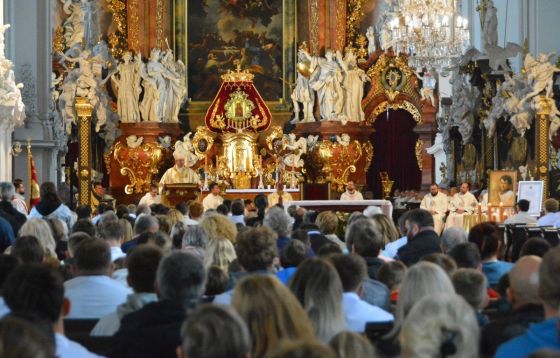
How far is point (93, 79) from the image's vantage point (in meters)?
28.1

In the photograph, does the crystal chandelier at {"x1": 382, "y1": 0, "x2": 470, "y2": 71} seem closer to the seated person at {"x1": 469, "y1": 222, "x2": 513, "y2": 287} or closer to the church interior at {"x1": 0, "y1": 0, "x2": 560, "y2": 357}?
the church interior at {"x1": 0, "y1": 0, "x2": 560, "y2": 357}

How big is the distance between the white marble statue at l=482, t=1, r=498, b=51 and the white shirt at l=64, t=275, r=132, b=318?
1944 cm

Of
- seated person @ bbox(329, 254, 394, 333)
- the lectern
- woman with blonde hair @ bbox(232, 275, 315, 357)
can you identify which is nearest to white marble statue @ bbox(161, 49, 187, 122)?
the lectern

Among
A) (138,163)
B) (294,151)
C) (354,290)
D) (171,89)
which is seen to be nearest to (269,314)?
(354,290)

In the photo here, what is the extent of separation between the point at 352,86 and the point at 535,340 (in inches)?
1106

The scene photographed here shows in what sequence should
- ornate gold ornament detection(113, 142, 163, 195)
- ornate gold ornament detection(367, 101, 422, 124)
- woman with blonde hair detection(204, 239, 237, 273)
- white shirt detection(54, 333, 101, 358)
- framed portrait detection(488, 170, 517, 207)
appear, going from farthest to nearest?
1. ornate gold ornament detection(367, 101, 422, 124)
2. ornate gold ornament detection(113, 142, 163, 195)
3. framed portrait detection(488, 170, 517, 207)
4. woman with blonde hair detection(204, 239, 237, 273)
5. white shirt detection(54, 333, 101, 358)

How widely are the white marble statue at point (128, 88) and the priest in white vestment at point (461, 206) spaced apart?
456 inches

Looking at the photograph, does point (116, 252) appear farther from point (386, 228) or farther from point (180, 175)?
point (180, 175)

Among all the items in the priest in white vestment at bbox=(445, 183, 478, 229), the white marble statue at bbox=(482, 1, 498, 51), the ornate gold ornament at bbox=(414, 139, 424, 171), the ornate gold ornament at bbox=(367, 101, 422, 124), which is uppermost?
the white marble statue at bbox=(482, 1, 498, 51)

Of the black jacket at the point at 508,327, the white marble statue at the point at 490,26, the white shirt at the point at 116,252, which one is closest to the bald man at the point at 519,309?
the black jacket at the point at 508,327

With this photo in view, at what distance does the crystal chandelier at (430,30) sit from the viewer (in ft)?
70.3

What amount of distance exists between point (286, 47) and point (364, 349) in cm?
3010

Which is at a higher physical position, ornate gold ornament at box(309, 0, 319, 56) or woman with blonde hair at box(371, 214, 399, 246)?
ornate gold ornament at box(309, 0, 319, 56)

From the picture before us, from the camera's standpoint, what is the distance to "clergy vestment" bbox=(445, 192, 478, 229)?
2239 centimetres
